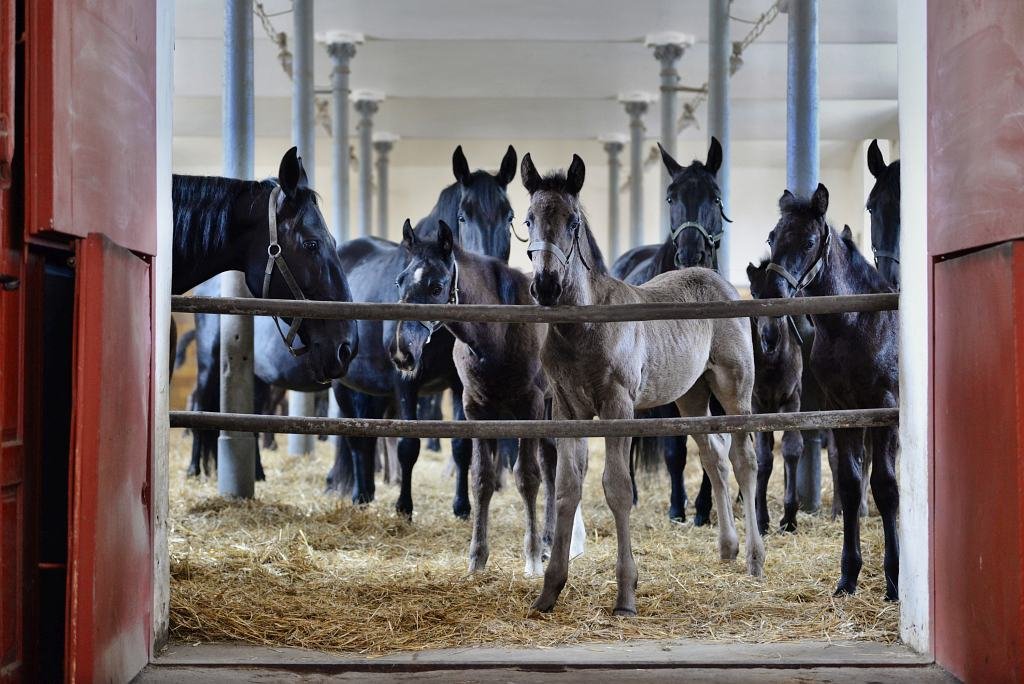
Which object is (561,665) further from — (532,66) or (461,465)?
(532,66)

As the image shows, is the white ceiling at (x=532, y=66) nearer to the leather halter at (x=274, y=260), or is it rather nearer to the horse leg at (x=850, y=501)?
the leather halter at (x=274, y=260)

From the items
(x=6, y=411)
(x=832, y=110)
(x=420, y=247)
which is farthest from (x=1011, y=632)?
(x=832, y=110)

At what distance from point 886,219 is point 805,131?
7.09 feet

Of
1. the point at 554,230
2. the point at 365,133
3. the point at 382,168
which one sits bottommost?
the point at 554,230

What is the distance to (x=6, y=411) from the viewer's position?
2.66 metres

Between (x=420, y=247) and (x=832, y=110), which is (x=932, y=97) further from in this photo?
(x=832, y=110)

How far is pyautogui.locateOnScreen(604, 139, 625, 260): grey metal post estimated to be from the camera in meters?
20.2

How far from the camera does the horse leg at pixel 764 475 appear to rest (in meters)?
6.76

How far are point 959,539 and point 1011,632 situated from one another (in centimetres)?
40

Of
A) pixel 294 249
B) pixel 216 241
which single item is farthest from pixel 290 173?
pixel 216 241

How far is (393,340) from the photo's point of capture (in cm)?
555

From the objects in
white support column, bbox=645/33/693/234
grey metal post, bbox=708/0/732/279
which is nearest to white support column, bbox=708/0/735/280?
grey metal post, bbox=708/0/732/279

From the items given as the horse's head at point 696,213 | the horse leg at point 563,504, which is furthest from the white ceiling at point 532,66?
the horse leg at point 563,504

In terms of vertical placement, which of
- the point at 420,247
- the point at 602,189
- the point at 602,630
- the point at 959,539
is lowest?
the point at 602,630
